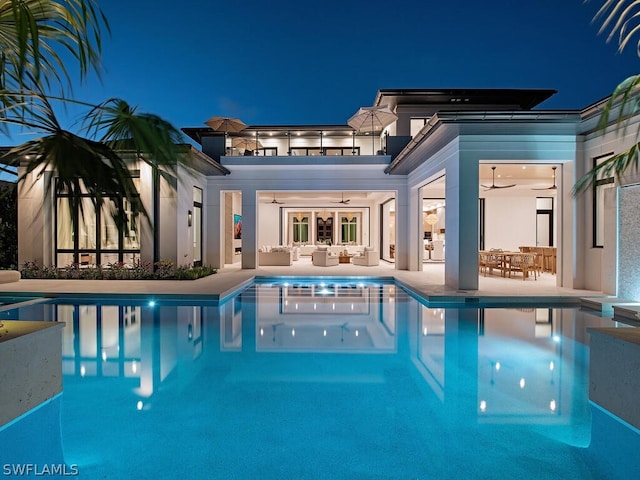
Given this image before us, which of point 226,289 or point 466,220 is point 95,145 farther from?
point 466,220

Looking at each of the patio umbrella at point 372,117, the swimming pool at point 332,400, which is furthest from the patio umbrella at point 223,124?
the swimming pool at point 332,400

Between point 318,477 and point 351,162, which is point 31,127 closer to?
point 318,477

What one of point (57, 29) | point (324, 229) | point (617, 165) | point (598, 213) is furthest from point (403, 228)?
point (57, 29)

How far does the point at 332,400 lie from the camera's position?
3.72m

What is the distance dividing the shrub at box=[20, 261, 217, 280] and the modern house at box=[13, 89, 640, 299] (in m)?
0.44

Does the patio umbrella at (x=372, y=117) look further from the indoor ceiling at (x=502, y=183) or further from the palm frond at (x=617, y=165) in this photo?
the palm frond at (x=617, y=165)

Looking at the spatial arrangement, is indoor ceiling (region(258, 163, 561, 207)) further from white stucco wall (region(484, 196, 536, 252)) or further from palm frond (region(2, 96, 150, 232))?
palm frond (region(2, 96, 150, 232))

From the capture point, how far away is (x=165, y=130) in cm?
154

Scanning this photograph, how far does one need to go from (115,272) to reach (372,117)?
9.74 m

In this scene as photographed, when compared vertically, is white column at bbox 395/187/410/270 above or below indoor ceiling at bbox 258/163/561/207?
below

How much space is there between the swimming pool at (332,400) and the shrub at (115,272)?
4187 millimetres

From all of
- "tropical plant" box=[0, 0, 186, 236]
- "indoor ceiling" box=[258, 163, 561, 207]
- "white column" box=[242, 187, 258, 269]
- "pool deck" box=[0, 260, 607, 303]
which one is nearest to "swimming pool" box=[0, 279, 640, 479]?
"pool deck" box=[0, 260, 607, 303]

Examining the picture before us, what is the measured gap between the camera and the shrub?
36.7 ft

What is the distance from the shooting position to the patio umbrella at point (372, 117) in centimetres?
1329
